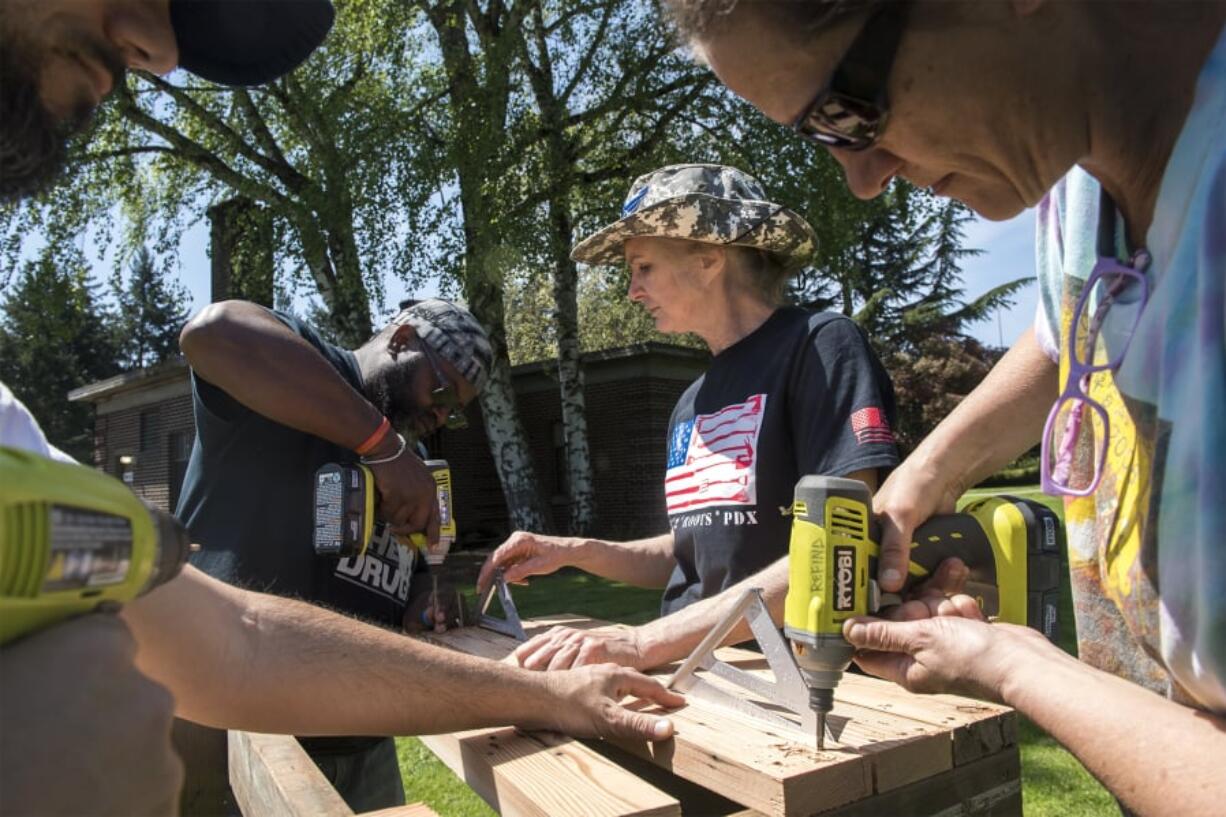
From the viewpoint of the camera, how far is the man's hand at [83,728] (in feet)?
2.13

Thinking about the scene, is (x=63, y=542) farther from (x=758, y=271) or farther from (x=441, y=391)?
(x=441, y=391)

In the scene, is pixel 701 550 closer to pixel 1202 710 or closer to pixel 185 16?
pixel 1202 710

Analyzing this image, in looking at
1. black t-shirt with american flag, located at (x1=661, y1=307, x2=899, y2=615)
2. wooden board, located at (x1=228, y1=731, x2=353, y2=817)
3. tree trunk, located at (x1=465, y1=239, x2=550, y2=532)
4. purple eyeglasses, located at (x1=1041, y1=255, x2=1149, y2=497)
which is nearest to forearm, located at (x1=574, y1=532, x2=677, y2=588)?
black t-shirt with american flag, located at (x1=661, y1=307, x2=899, y2=615)

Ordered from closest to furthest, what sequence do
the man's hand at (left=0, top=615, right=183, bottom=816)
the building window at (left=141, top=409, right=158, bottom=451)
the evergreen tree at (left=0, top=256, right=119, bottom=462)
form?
the man's hand at (left=0, top=615, right=183, bottom=816), the building window at (left=141, top=409, right=158, bottom=451), the evergreen tree at (left=0, top=256, right=119, bottom=462)

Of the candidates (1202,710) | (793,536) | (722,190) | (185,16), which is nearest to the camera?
(1202,710)

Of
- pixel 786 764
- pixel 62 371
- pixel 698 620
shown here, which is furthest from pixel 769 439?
pixel 62 371

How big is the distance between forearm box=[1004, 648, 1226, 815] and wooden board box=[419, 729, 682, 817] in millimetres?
604

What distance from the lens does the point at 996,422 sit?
80.4 inches

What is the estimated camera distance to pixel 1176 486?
1.07 meters

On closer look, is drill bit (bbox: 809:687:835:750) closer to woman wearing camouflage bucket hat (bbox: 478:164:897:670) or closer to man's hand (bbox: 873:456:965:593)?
man's hand (bbox: 873:456:965:593)

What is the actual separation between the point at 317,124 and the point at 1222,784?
14090 millimetres

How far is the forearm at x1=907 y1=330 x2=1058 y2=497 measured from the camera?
6.43 feet

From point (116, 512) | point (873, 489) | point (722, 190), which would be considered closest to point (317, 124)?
point (722, 190)

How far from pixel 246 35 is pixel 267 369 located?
112 cm
